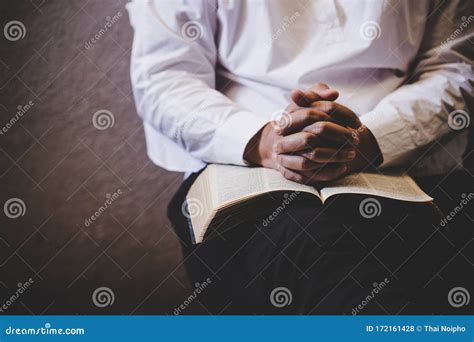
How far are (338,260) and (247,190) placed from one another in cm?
18

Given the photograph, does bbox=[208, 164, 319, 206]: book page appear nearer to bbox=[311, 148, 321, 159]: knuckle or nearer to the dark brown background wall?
bbox=[311, 148, 321, 159]: knuckle

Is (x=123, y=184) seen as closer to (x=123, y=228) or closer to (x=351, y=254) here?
(x=123, y=228)

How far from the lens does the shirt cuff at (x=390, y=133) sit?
885 millimetres

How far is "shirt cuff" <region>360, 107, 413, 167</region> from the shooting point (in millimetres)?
885

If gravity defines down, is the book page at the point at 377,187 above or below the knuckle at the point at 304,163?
below

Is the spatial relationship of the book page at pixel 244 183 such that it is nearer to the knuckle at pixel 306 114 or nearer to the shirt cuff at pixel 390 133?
the knuckle at pixel 306 114

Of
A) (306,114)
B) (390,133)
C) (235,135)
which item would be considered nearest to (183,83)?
(235,135)

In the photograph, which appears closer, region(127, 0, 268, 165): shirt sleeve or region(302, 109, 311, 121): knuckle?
region(302, 109, 311, 121): knuckle

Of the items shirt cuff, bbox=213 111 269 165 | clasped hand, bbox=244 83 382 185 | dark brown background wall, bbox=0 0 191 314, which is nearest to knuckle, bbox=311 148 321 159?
clasped hand, bbox=244 83 382 185

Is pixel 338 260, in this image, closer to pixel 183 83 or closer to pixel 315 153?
pixel 315 153

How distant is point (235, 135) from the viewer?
2.83 ft

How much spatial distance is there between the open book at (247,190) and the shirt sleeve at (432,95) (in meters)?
0.10

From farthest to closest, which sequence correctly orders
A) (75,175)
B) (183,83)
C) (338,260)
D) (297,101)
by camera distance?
(75,175) → (183,83) → (297,101) → (338,260)

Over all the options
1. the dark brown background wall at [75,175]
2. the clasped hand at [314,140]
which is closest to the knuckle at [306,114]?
the clasped hand at [314,140]
